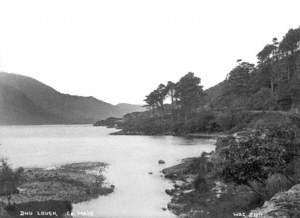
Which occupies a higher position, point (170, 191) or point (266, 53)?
point (266, 53)

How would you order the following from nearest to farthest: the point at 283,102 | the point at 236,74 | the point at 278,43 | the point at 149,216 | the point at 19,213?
the point at 19,213, the point at 149,216, the point at 283,102, the point at 278,43, the point at 236,74

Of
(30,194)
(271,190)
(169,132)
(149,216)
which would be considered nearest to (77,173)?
(30,194)

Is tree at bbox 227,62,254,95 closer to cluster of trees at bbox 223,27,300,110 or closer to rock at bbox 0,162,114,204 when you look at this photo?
cluster of trees at bbox 223,27,300,110

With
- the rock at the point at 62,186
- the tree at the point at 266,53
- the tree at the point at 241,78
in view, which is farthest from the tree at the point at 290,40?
the rock at the point at 62,186

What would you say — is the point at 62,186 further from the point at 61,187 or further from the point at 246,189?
the point at 246,189

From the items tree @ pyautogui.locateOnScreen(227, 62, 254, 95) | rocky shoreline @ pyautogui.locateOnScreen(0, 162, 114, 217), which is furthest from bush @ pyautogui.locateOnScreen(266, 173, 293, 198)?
tree @ pyautogui.locateOnScreen(227, 62, 254, 95)

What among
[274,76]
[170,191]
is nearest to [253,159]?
[170,191]

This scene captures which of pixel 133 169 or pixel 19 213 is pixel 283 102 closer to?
pixel 133 169
